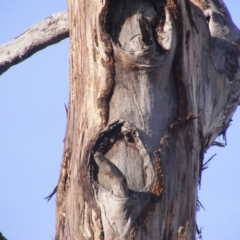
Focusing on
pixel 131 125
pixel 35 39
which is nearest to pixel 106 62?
pixel 131 125

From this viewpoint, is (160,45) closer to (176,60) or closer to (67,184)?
(176,60)

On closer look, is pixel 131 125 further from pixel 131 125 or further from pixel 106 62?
pixel 106 62

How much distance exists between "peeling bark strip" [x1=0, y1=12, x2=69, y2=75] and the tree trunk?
0.55 metres

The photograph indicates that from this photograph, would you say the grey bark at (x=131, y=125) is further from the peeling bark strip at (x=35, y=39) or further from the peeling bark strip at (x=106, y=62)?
the peeling bark strip at (x=35, y=39)

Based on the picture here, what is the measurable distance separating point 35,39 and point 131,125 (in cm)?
97

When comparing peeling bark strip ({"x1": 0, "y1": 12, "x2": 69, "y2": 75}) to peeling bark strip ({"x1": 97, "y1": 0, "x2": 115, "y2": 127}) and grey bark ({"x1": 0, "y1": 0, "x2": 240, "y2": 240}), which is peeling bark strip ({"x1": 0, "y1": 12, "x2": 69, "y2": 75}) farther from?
peeling bark strip ({"x1": 97, "y1": 0, "x2": 115, "y2": 127})

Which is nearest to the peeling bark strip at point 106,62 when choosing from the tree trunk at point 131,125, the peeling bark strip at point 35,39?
the tree trunk at point 131,125

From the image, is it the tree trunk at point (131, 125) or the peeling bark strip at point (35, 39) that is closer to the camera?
the tree trunk at point (131, 125)

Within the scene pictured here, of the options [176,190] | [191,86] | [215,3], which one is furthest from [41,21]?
[176,190]

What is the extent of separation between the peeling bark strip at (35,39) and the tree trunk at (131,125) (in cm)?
55

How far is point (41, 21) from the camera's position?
338 centimetres

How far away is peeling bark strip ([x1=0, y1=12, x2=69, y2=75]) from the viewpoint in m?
3.35

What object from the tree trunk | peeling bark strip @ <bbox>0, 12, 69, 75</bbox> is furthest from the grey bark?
peeling bark strip @ <bbox>0, 12, 69, 75</bbox>

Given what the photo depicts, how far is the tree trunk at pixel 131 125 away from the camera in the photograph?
2.46 meters
